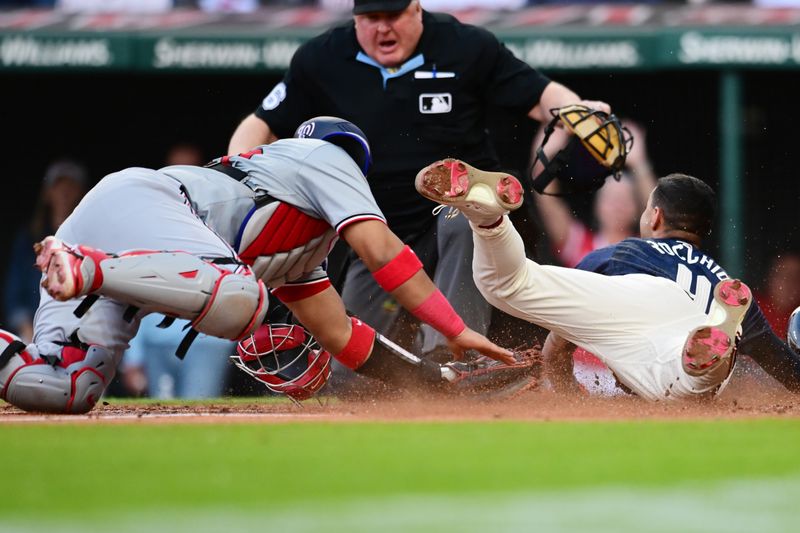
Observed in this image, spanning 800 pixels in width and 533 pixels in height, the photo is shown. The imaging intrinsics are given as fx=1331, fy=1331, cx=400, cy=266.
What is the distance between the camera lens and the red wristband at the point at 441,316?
4.68 meters

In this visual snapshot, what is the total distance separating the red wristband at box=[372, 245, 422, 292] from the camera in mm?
4664

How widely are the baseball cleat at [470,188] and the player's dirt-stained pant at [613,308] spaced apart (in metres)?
0.26

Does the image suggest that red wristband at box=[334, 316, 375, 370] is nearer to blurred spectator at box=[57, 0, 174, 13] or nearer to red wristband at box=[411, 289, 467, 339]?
red wristband at box=[411, 289, 467, 339]

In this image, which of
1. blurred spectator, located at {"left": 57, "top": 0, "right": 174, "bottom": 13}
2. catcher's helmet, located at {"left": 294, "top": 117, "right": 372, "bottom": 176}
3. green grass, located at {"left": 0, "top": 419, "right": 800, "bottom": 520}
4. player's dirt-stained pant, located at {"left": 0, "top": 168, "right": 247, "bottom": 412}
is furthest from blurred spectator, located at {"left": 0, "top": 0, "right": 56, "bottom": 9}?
green grass, located at {"left": 0, "top": 419, "right": 800, "bottom": 520}

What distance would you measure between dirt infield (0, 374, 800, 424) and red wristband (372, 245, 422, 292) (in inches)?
18.4

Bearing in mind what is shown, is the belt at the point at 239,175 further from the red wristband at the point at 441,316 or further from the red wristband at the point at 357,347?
the red wristband at the point at 357,347

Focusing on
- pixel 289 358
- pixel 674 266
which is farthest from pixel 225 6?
pixel 674 266

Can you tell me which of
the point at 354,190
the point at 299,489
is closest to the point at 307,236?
the point at 354,190

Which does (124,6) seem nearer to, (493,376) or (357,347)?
(357,347)

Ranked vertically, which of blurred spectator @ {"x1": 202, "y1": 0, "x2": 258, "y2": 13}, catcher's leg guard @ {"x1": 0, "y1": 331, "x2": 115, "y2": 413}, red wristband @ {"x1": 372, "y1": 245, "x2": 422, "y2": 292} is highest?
red wristband @ {"x1": 372, "y1": 245, "x2": 422, "y2": 292}

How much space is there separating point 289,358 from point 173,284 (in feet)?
4.36

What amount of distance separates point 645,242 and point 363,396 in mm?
1471

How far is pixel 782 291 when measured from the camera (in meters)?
9.52

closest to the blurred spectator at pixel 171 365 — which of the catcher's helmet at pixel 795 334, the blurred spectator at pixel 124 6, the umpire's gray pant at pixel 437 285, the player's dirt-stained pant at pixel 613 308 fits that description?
the umpire's gray pant at pixel 437 285
